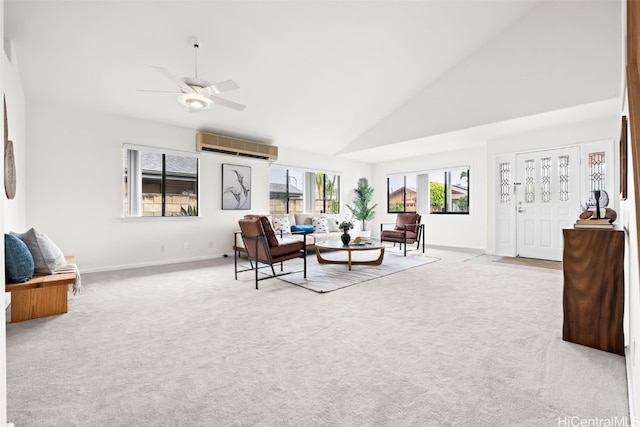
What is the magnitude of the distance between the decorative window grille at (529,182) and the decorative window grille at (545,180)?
135mm

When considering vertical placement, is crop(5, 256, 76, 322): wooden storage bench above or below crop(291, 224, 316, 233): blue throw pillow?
below

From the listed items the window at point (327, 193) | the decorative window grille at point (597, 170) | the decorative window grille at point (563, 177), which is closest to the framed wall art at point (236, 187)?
the window at point (327, 193)

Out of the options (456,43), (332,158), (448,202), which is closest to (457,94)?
(456,43)

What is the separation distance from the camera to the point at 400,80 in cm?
584

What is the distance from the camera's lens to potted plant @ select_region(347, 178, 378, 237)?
9141mm

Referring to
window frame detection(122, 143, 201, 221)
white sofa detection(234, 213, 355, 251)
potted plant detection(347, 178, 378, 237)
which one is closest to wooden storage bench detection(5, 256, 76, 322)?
window frame detection(122, 143, 201, 221)

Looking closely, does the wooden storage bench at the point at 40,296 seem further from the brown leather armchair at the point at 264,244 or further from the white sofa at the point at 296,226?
the white sofa at the point at 296,226

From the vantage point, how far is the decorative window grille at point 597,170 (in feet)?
17.7

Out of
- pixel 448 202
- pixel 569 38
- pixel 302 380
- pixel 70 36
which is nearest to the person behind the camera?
pixel 302 380

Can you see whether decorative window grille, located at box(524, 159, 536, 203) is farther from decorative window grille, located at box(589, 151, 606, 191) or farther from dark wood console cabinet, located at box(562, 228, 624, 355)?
dark wood console cabinet, located at box(562, 228, 624, 355)

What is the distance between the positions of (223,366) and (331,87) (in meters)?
4.92

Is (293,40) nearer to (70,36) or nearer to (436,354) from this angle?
(70,36)

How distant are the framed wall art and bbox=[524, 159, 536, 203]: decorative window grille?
19.0ft

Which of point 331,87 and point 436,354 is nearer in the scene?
point 436,354
